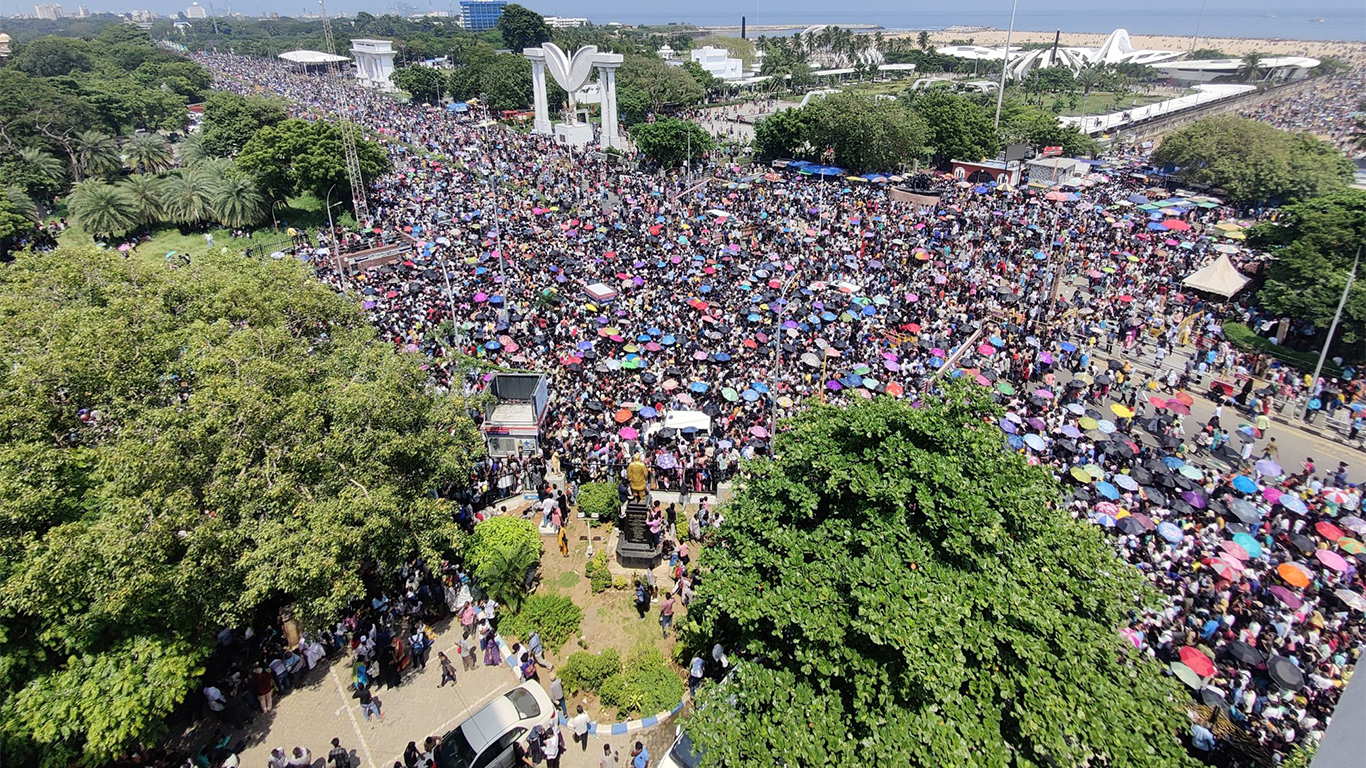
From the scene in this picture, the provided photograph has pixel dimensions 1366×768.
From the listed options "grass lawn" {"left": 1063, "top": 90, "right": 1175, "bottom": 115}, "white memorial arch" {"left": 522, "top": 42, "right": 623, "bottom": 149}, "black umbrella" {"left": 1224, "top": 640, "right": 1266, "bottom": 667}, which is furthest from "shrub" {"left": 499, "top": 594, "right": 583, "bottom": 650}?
"grass lawn" {"left": 1063, "top": 90, "right": 1175, "bottom": 115}

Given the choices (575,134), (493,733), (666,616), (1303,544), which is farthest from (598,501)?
(575,134)

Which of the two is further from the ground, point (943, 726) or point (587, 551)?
point (943, 726)

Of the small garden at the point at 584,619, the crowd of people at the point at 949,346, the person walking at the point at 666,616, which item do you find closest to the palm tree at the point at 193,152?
the crowd of people at the point at 949,346

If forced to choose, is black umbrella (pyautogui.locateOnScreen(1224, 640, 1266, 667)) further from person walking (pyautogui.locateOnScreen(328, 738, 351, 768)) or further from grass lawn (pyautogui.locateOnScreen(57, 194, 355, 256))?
grass lawn (pyautogui.locateOnScreen(57, 194, 355, 256))

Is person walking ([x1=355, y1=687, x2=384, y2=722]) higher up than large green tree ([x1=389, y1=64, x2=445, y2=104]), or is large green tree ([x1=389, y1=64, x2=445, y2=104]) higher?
large green tree ([x1=389, y1=64, x2=445, y2=104])

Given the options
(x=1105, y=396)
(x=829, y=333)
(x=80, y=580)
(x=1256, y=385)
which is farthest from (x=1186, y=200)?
(x=80, y=580)

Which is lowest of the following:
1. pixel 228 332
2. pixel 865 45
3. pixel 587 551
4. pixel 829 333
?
pixel 587 551

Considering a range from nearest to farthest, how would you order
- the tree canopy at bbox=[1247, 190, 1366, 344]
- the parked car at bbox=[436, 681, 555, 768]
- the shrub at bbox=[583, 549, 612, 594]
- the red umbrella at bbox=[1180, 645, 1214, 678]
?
the parked car at bbox=[436, 681, 555, 768], the red umbrella at bbox=[1180, 645, 1214, 678], the shrub at bbox=[583, 549, 612, 594], the tree canopy at bbox=[1247, 190, 1366, 344]

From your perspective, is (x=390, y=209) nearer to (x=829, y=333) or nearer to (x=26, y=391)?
(x=829, y=333)
